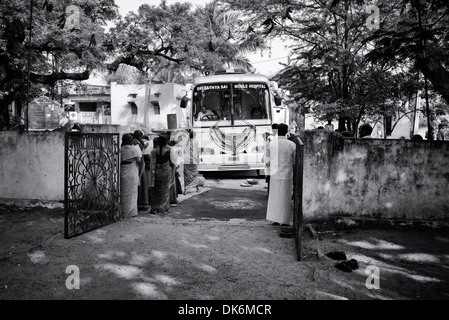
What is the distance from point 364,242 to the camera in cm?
536

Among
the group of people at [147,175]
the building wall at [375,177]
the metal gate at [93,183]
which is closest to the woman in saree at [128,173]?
the group of people at [147,175]

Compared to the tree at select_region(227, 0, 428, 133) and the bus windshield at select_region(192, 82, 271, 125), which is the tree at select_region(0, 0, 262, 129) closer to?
Answer: the tree at select_region(227, 0, 428, 133)

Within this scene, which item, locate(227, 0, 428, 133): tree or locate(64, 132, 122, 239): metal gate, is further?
locate(227, 0, 428, 133): tree

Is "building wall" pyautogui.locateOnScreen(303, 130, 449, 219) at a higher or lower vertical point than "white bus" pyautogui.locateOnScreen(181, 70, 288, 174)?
lower

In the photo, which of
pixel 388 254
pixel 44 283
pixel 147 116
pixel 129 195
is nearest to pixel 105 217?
pixel 129 195

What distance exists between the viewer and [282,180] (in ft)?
20.1

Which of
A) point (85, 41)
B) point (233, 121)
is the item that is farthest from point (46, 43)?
point (233, 121)

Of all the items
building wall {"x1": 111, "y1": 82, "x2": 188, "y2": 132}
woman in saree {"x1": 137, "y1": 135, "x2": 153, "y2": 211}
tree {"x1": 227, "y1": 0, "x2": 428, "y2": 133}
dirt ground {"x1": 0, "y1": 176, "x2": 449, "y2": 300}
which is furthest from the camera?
building wall {"x1": 111, "y1": 82, "x2": 188, "y2": 132}

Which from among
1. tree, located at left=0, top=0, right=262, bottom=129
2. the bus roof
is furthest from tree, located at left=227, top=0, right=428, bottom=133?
tree, located at left=0, top=0, right=262, bottom=129

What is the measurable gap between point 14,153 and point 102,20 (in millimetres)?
9439

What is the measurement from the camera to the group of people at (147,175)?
6707 millimetres

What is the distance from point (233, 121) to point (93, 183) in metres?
6.14

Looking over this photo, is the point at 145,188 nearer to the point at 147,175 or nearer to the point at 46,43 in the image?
the point at 147,175

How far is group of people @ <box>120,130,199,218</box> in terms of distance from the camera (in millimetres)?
6707
